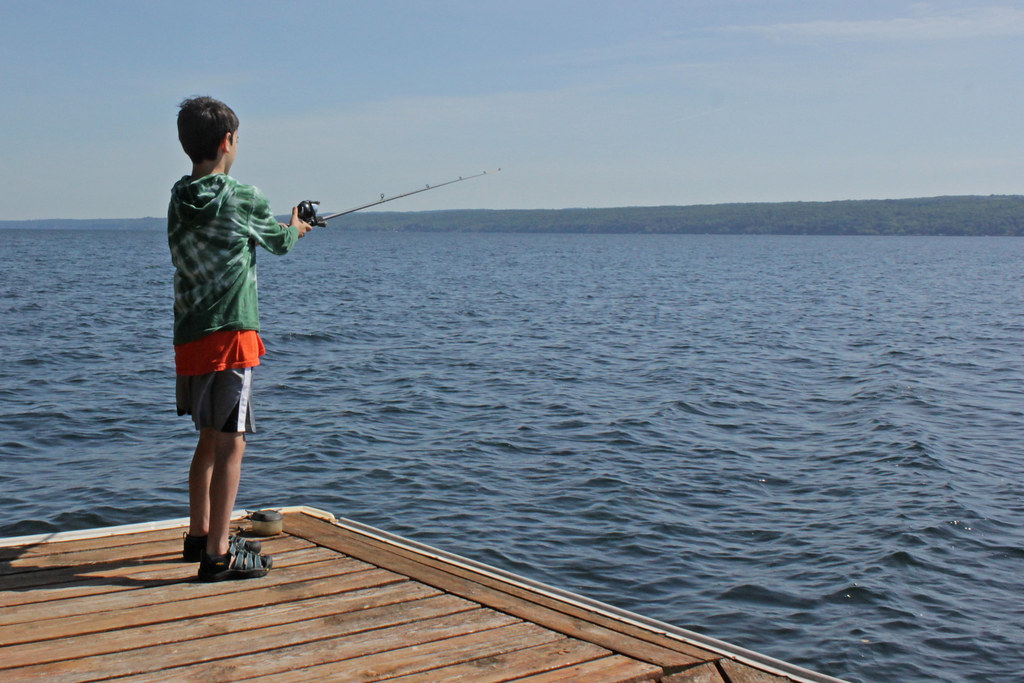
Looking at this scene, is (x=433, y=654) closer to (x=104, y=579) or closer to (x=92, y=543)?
(x=104, y=579)

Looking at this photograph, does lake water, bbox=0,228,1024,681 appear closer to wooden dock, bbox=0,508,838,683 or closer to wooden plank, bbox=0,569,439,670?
wooden dock, bbox=0,508,838,683

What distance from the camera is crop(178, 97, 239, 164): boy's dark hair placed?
3.97 metres

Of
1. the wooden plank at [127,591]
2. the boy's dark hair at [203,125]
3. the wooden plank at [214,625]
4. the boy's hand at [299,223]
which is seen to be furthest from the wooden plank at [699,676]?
the boy's dark hair at [203,125]

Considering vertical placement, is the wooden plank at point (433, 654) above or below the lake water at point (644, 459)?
above

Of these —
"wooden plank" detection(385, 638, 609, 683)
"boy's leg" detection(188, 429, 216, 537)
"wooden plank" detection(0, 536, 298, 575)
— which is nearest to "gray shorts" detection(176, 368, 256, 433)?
"boy's leg" detection(188, 429, 216, 537)

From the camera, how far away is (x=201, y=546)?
4426 mm

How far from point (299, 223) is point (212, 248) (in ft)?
1.91

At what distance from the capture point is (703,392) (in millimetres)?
15305

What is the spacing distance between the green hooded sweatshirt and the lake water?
13.2ft

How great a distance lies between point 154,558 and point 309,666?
1512 millimetres

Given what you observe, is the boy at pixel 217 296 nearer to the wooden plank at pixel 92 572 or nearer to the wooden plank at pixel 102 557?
the wooden plank at pixel 92 572

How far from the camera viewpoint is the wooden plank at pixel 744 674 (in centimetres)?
352

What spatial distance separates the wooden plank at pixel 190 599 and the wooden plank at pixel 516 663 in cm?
91

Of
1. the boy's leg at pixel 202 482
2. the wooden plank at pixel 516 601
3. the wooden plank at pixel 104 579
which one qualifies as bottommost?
the wooden plank at pixel 516 601
